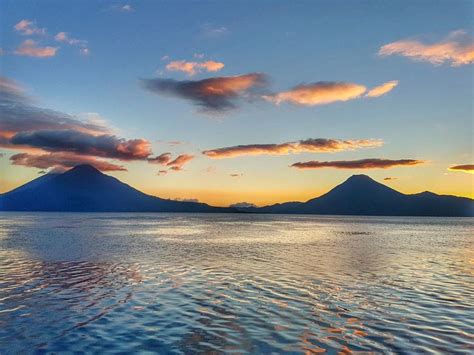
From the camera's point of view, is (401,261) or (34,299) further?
(401,261)

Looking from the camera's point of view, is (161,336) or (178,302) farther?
(178,302)

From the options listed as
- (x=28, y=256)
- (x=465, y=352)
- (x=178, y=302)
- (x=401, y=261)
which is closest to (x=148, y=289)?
(x=178, y=302)

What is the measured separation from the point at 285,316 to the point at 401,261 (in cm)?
3257

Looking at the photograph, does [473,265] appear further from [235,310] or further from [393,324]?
[235,310]

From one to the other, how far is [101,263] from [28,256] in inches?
485

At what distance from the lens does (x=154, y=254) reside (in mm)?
52719

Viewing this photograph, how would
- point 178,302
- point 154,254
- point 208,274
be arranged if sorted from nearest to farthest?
1. point 178,302
2. point 208,274
3. point 154,254

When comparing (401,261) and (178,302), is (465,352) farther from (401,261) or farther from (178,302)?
(401,261)

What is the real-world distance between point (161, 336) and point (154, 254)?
35919mm

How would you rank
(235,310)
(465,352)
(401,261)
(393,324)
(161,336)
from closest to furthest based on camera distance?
(465,352) → (161,336) → (393,324) → (235,310) → (401,261)

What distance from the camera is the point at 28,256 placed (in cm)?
4881

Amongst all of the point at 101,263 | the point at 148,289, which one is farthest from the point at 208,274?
the point at 101,263

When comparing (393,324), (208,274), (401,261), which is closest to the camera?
(393,324)

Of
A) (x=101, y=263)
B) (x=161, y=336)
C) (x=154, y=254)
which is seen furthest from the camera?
(x=154, y=254)
